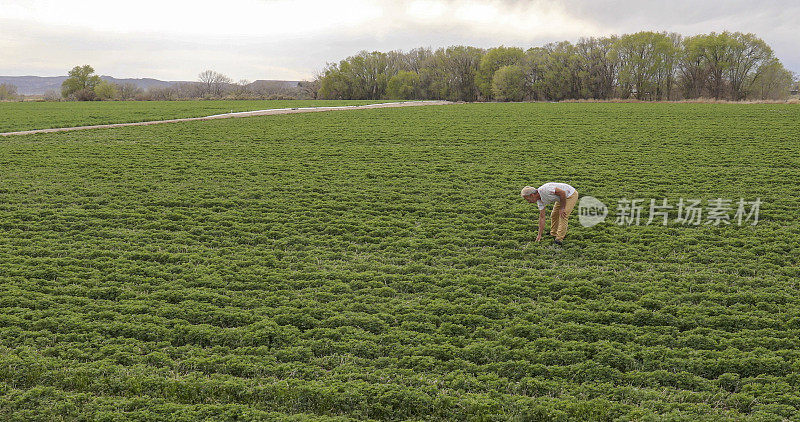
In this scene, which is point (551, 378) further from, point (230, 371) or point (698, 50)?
point (698, 50)

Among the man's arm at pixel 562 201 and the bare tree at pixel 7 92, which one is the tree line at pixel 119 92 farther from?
the man's arm at pixel 562 201

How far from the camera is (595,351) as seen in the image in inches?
260

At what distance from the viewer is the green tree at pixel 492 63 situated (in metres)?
90.8

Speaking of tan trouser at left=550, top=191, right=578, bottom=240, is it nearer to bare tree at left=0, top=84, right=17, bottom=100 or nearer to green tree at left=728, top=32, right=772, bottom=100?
green tree at left=728, top=32, right=772, bottom=100

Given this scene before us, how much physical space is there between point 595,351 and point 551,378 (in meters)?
0.86

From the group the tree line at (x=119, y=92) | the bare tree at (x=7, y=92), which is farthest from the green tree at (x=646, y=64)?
the bare tree at (x=7, y=92)

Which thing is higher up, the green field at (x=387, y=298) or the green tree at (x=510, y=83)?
the green tree at (x=510, y=83)

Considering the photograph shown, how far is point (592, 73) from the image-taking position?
268 ft

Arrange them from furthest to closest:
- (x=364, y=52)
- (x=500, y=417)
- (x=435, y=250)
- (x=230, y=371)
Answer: (x=364, y=52), (x=435, y=250), (x=230, y=371), (x=500, y=417)

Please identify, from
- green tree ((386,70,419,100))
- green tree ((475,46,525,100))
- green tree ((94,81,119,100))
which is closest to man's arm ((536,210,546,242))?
green tree ((475,46,525,100))

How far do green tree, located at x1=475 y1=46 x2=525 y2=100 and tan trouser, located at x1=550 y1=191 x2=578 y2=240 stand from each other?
8277 centimetres

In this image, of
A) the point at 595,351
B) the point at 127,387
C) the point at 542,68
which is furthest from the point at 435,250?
the point at 542,68

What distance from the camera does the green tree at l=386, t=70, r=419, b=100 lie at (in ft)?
312

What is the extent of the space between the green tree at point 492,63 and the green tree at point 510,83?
788cm
